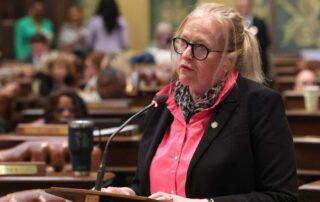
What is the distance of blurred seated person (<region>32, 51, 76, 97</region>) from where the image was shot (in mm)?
10188

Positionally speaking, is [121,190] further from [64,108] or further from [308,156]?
[64,108]

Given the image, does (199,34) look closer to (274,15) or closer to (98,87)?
(98,87)

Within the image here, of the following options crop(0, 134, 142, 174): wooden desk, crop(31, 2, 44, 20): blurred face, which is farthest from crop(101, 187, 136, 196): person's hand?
crop(31, 2, 44, 20): blurred face

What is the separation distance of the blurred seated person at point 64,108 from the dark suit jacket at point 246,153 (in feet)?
11.9

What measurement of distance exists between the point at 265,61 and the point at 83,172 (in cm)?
467

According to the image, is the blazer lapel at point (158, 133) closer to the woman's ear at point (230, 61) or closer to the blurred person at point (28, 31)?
the woman's ear at point (230, 61)

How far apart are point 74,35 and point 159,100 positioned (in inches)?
459

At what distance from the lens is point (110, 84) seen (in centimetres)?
825

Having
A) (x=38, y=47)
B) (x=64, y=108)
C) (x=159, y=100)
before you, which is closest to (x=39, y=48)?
(x=38, y=47)

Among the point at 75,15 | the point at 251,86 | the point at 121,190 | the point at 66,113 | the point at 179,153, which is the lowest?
the point at 75,15

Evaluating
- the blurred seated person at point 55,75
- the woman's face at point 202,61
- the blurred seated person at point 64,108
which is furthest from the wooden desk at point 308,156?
the blurred seated person at point 55,75

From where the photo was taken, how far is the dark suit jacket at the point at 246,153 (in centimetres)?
A: 308

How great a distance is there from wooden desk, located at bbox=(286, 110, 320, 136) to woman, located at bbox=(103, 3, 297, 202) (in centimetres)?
405

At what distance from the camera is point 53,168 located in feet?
17.3
